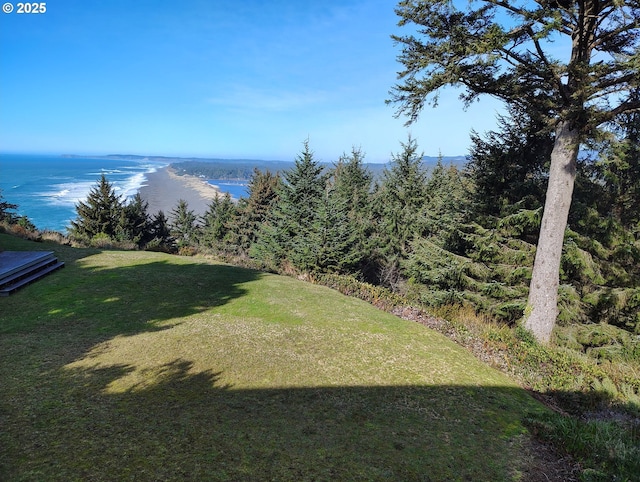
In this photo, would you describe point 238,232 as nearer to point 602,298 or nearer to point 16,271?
point 16,271

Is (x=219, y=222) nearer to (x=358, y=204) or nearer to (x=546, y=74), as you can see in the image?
(x=358, y=204)

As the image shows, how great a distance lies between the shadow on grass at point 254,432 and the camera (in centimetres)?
371

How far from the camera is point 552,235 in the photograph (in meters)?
9.48

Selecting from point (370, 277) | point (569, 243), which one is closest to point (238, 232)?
point (370, 277)

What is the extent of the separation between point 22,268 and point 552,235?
604 inches

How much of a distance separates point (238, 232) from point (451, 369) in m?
37.5

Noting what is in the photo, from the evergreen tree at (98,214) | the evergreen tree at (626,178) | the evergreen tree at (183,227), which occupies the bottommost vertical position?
the evergreen tree at (183,227)

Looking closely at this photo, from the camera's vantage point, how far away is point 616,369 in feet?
25.2

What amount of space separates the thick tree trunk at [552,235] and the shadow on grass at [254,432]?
16.3 ft

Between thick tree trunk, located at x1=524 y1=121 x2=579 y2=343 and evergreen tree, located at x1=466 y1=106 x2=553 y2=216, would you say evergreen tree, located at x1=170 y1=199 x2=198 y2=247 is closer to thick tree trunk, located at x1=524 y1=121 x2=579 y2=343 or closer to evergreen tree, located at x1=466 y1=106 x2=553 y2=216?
evergreen tree, located at x1=466 y1=106 x2=553 y2=216

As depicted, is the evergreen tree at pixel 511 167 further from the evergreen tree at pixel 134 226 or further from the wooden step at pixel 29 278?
the evergreen tree at pixel 134 226

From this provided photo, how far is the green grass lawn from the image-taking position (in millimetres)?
3850

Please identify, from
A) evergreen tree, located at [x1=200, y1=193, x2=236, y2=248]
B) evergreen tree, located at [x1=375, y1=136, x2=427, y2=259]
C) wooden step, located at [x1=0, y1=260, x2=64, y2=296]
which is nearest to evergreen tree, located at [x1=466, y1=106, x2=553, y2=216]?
evergreen tree, located at [x1=375, y1=136, x2=427, y2=259]

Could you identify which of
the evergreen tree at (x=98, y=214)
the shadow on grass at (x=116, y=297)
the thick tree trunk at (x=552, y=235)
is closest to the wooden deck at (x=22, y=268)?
the shadow on grass at (x=116, y=297)
